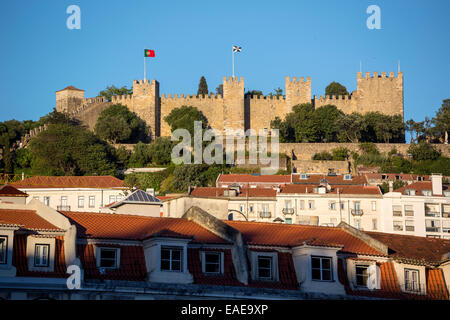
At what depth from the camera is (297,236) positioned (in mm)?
20531

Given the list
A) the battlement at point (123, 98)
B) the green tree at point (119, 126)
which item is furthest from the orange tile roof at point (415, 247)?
the battlement at point (123, 98)

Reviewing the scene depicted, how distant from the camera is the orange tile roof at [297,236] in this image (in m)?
19.8

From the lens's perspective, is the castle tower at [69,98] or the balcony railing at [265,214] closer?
the balcony railing at [265,214]

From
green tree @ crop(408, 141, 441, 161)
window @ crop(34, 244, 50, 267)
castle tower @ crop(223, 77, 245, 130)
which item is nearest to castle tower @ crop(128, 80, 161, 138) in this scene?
castle tower @ crop(223, 77, 245, 130)

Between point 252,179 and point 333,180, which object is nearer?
point 333,180

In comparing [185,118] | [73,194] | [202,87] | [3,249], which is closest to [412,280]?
[3,249]

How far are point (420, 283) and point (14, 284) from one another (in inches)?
378

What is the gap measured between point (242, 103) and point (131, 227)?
77.1 meters

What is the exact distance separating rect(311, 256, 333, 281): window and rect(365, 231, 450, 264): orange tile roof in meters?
2.29

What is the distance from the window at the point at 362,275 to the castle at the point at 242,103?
75.3 m

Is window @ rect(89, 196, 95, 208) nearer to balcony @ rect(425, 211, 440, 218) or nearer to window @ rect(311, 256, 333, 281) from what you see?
balcony @ rect(425, 211, 440, 218)

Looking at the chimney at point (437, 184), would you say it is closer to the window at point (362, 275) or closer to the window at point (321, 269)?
the window at point (362, 275)

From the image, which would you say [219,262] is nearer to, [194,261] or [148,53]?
[194,261]

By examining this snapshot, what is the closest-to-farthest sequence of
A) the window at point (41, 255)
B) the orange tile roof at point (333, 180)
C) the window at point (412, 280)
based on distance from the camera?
the window at point (41, 255) → the window at point (412, 280) → the orange tile roof at point (333, 180)
